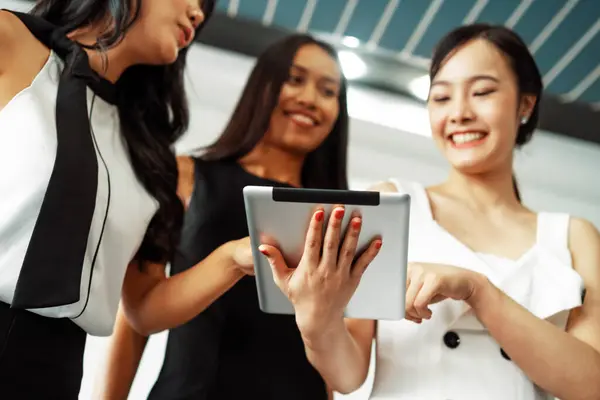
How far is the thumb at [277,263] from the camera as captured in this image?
2.80 feet

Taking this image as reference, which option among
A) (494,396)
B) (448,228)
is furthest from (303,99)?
(494,396)

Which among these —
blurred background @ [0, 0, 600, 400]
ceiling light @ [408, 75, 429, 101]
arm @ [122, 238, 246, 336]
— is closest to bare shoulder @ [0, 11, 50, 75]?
arm @ [122, 238, 246, 336]

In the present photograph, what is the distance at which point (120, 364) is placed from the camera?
1.42 meters

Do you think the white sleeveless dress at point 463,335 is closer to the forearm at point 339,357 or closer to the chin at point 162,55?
the forearm at point 339,357

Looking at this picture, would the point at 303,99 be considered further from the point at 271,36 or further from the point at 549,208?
the point at 549,208

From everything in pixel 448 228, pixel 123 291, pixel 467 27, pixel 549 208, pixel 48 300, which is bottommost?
pixel 549 208

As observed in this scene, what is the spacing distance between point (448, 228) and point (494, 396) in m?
0.30

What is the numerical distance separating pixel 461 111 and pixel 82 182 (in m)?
0.66

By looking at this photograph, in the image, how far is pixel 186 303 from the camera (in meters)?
1.16

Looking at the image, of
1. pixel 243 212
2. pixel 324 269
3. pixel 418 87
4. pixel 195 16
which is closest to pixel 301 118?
pixel 243 212

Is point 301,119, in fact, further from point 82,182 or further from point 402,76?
point 402,76

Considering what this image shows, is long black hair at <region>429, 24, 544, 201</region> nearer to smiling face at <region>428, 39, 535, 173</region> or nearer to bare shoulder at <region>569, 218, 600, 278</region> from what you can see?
smiling face at <region>428, 39, 535, 173</region>

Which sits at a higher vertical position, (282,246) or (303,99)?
(282,246)

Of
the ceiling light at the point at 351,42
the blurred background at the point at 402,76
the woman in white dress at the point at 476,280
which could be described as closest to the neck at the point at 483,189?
the woman in white dress at the point at 476,280
